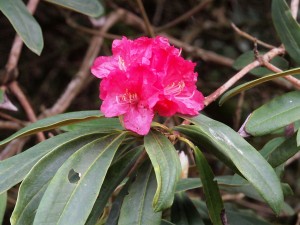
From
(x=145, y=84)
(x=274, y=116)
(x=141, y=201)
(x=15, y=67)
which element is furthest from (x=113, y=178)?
(x=15, y=67)

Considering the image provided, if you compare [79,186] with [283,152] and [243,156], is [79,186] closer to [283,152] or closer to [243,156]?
[243,156]

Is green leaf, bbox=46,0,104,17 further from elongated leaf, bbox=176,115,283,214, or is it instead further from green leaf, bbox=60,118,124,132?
elongated leaf, bbox=176,115,283,214

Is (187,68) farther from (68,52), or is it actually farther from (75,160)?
(68,52)

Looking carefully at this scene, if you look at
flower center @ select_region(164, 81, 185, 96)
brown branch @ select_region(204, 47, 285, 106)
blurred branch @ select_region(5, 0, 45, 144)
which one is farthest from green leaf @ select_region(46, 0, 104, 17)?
flower center @ select_region(164, 81, 185, 96)

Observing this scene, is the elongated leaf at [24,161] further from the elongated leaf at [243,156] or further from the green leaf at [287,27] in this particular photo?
the green leaf at [287,27]


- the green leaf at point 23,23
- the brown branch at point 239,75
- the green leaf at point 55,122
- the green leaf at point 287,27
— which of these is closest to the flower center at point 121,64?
the green leaf at point 55,122

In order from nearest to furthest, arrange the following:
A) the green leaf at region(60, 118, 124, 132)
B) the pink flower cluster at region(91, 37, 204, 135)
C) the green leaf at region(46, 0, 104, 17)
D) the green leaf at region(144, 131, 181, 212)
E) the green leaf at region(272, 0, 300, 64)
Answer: the green leaf at region(144, 131, 181, 212) → the pink flower cluster at region(91, 37, 204, 135) → the green leaf at region(60, 118, 124, 132) → the green leaf at region(272, 0, 300, 64) → the green leaf at region(46, 0, 104, 17)
